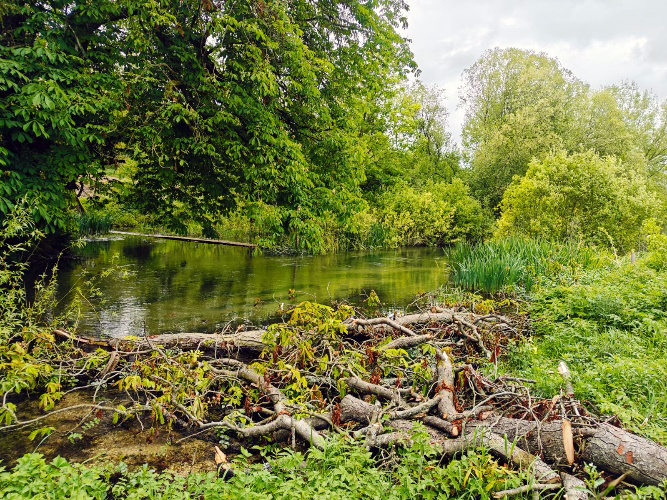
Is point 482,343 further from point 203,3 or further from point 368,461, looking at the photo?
point 203,3

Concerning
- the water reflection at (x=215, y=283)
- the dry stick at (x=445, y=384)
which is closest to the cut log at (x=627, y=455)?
the dry stick at (x=445, y=384)

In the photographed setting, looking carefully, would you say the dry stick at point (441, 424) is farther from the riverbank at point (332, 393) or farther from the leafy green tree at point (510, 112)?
the leafy green tree at point (510, 112)

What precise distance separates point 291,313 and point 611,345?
4130mm

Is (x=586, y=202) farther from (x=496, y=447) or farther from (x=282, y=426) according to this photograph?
(x=282, y=426)

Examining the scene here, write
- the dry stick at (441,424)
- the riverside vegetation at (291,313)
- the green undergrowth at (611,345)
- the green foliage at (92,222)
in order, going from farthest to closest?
the green foliage at (92,222), the green undergrowth at (611,345), the dry stick at (441,424), the riverside vegetation at (291,313)

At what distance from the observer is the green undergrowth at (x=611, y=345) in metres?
3.09

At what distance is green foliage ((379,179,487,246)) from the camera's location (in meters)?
23.9

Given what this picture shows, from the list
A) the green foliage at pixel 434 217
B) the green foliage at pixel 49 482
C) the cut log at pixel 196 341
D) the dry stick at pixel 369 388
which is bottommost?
the cut log at pixel 196 341

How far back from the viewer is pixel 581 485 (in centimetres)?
221

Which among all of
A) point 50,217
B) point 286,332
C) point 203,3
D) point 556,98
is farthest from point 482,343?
point 556,98

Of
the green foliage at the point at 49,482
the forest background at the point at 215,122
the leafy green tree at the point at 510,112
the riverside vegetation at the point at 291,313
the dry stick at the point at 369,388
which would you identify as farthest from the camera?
the leafy green tree at the point at 510,112

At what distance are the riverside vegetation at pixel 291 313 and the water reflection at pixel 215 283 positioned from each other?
2.87ft

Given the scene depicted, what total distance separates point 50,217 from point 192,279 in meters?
5.82

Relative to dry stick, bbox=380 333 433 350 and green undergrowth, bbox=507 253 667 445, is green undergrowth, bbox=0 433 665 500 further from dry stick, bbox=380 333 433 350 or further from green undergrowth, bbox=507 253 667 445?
dry stick, bbox=380 333 433 350
